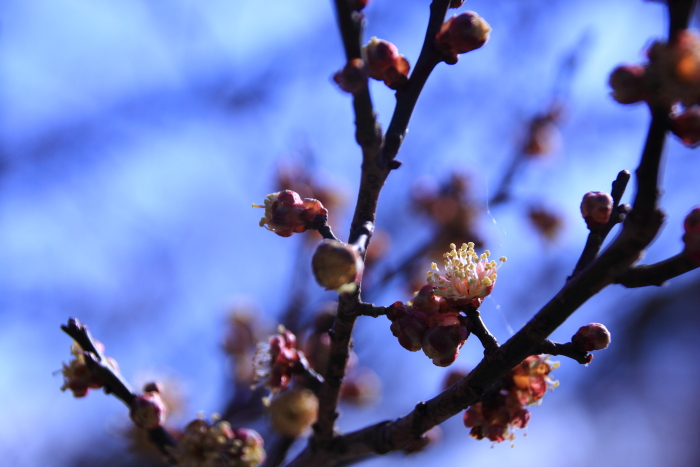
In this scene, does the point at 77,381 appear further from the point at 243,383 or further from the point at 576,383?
the point at 576,383

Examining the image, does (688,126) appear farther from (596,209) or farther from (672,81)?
(596,209)

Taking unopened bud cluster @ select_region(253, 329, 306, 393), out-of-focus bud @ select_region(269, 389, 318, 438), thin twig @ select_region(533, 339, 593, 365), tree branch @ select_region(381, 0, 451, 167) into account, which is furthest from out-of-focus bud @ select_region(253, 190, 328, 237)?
out-of-focus bud @ select_region(269, 389, 318, 438)

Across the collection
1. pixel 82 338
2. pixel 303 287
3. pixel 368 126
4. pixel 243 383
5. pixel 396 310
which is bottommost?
pixel 396 310

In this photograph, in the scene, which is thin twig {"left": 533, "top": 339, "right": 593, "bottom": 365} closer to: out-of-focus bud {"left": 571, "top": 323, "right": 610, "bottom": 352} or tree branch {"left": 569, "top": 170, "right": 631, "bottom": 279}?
out-of-focus bud {"left": 571, "top": 323, "right": 610, "bottom": 352}

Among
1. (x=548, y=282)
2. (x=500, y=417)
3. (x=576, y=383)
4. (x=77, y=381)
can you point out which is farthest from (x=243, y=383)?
(x=576, y=383)

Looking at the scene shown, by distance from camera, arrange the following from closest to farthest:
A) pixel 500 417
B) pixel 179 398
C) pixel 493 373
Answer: pixel 493 373
pixel 500 417
pixel 179 398

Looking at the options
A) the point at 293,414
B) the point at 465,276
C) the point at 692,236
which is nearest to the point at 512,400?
the point at 465,276

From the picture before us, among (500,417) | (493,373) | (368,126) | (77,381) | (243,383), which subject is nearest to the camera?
(493,373)
